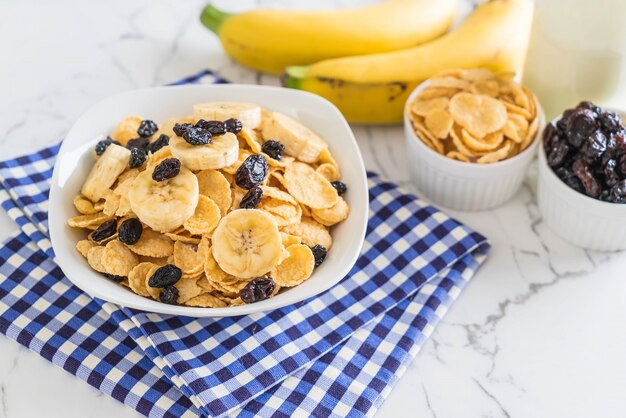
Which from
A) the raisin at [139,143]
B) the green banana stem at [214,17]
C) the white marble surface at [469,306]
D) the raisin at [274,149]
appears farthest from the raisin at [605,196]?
the green banana stem at [214,17]

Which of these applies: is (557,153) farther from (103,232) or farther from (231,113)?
(103,232)

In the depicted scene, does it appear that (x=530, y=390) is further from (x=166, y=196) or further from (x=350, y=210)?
(x=166, y=196)

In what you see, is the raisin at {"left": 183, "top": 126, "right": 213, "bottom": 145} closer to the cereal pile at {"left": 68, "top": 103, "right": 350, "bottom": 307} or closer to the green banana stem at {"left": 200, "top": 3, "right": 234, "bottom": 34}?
the cereal pile at {"left": 68, "top": 103, "right": 350, "bottom": 307}

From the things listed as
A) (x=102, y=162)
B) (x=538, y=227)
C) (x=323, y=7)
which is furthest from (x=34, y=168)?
(x=538, y=227)

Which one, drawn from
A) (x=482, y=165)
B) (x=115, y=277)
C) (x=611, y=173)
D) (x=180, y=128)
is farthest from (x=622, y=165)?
(x=115, y=277)

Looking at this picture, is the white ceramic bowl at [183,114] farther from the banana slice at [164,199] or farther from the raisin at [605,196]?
the raisin at [605,196]

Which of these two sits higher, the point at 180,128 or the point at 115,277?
the point at 180,128

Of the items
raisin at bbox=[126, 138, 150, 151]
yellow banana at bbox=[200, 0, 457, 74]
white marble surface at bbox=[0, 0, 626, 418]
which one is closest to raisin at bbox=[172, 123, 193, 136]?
raisin at bbox=[126, 138, 150, 151]
